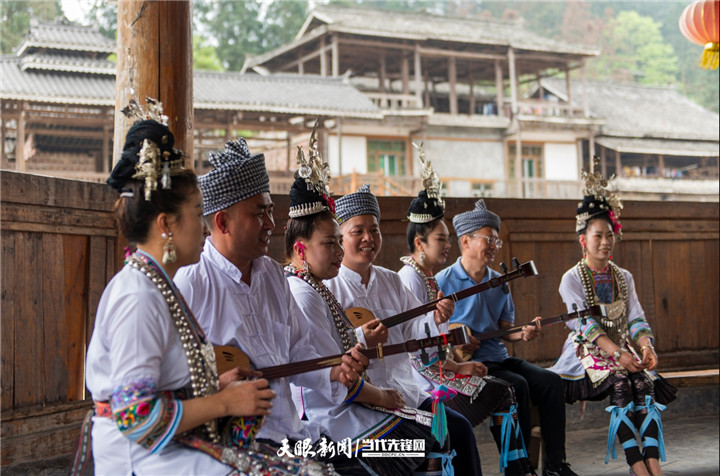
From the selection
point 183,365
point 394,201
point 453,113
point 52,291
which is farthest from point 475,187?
point 183,365

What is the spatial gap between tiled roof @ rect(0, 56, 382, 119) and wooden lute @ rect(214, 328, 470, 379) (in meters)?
16.4

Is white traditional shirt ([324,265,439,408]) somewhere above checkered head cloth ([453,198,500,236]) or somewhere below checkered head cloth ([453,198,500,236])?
below

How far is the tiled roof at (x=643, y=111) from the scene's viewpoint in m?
28.6

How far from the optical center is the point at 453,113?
979 inches

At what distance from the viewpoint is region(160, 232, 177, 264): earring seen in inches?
83.9

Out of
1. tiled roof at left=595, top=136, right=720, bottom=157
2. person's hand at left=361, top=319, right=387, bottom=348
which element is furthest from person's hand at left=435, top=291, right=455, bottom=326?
tiled roof at left=595, top=136, right=720, bottom=157

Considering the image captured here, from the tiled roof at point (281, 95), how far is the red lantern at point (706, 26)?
12189 mm

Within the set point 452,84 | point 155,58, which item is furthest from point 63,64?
point 155,58

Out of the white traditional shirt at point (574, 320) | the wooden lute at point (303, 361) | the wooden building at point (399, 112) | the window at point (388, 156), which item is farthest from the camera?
the window at point (388, 156)

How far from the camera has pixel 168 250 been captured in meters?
2.14

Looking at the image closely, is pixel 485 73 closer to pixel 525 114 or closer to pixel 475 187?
pixel 525 114

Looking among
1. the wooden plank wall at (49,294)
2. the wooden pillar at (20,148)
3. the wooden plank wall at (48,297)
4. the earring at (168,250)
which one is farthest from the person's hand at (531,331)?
the wooden pillar at (20,148)

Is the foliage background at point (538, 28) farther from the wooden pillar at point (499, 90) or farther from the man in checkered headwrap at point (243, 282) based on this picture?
the man in checkered headwrap at point (243, 282)

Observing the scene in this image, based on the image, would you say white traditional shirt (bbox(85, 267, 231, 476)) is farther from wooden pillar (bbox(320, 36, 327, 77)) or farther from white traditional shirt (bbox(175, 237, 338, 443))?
wooden pillar (bbox(320, 36, 327, 77))
